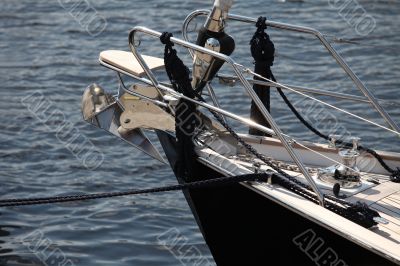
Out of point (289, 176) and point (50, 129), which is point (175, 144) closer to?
point (289, 176)

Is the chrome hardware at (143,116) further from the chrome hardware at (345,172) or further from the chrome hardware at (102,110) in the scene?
the chrome hardware at (345,172)

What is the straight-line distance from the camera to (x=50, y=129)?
10.3 m

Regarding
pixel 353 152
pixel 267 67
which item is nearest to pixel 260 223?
pixel 353 152
